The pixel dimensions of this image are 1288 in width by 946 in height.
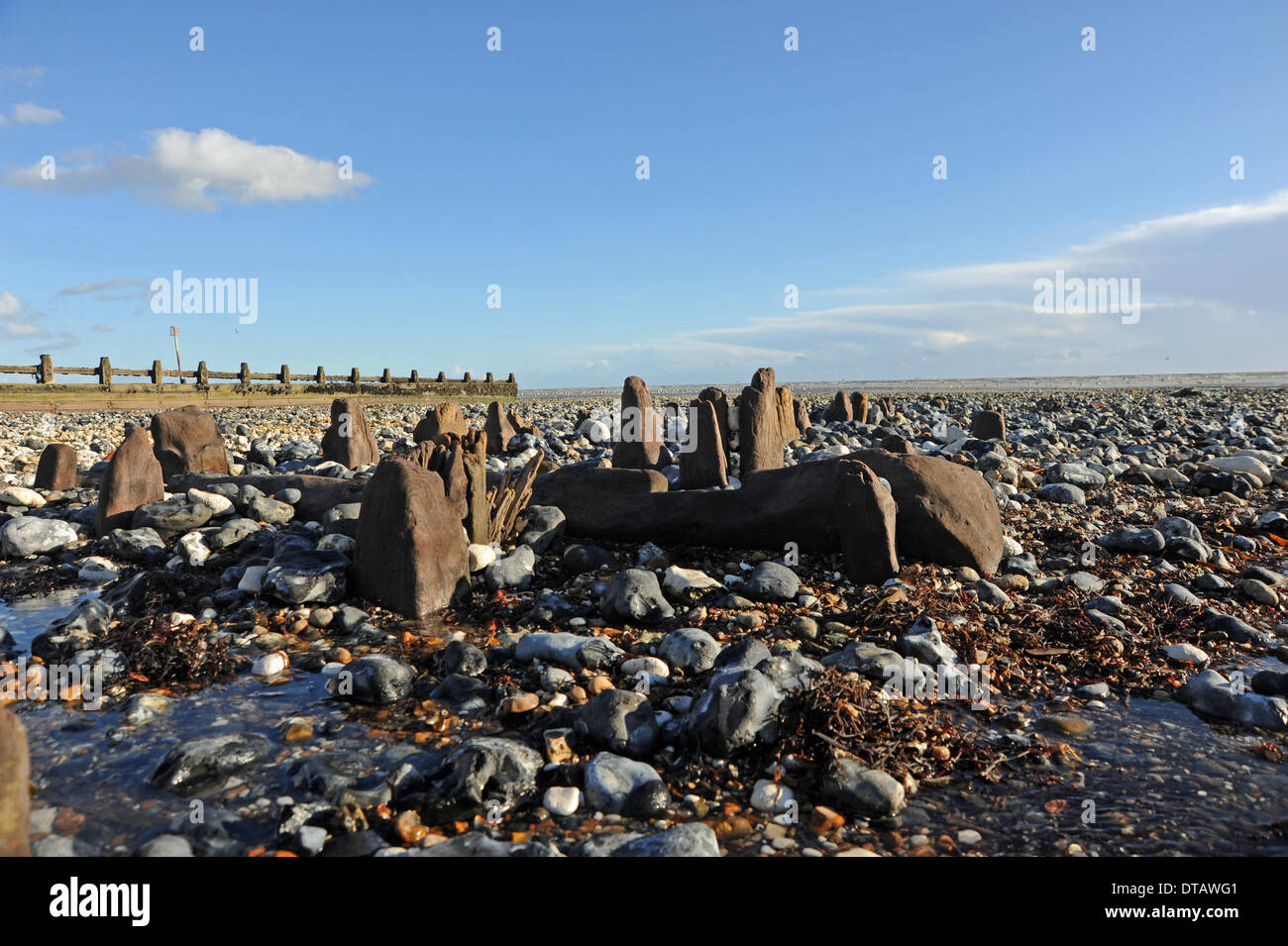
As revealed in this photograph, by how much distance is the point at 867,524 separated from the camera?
5.66 metres

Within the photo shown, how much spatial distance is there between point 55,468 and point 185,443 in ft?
5.12

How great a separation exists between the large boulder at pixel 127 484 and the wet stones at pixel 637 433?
5.01 meters

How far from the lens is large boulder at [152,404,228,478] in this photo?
988 cm

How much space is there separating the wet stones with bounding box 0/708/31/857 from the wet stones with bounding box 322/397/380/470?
1006 cm

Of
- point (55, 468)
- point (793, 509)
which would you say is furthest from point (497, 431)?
point (793, 509)

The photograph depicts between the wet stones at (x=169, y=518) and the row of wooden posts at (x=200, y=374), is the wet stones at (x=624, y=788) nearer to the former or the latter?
the wet stones at (x=169, y=518)

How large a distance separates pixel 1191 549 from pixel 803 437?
8.29 metres

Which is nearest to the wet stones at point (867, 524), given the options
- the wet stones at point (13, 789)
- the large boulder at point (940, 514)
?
the large boulder at point (940, 514)

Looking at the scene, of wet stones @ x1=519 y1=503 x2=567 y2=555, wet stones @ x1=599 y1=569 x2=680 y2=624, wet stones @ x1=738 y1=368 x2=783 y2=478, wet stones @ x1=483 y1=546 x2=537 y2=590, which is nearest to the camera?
wet stones @ x1=599 y1=569 x2=680 y2=624

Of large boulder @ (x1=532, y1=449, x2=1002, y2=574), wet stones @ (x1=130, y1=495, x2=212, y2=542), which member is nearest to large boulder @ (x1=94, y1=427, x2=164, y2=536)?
wet stones @ (x1=130, y1=495, x2=212, y2=542)

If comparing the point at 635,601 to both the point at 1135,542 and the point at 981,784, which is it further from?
the point at 1135,542

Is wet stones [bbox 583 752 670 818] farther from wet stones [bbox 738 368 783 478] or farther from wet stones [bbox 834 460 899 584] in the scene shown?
wet stones [bbox 738 368 783 478]

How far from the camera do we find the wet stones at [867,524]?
563 cm
